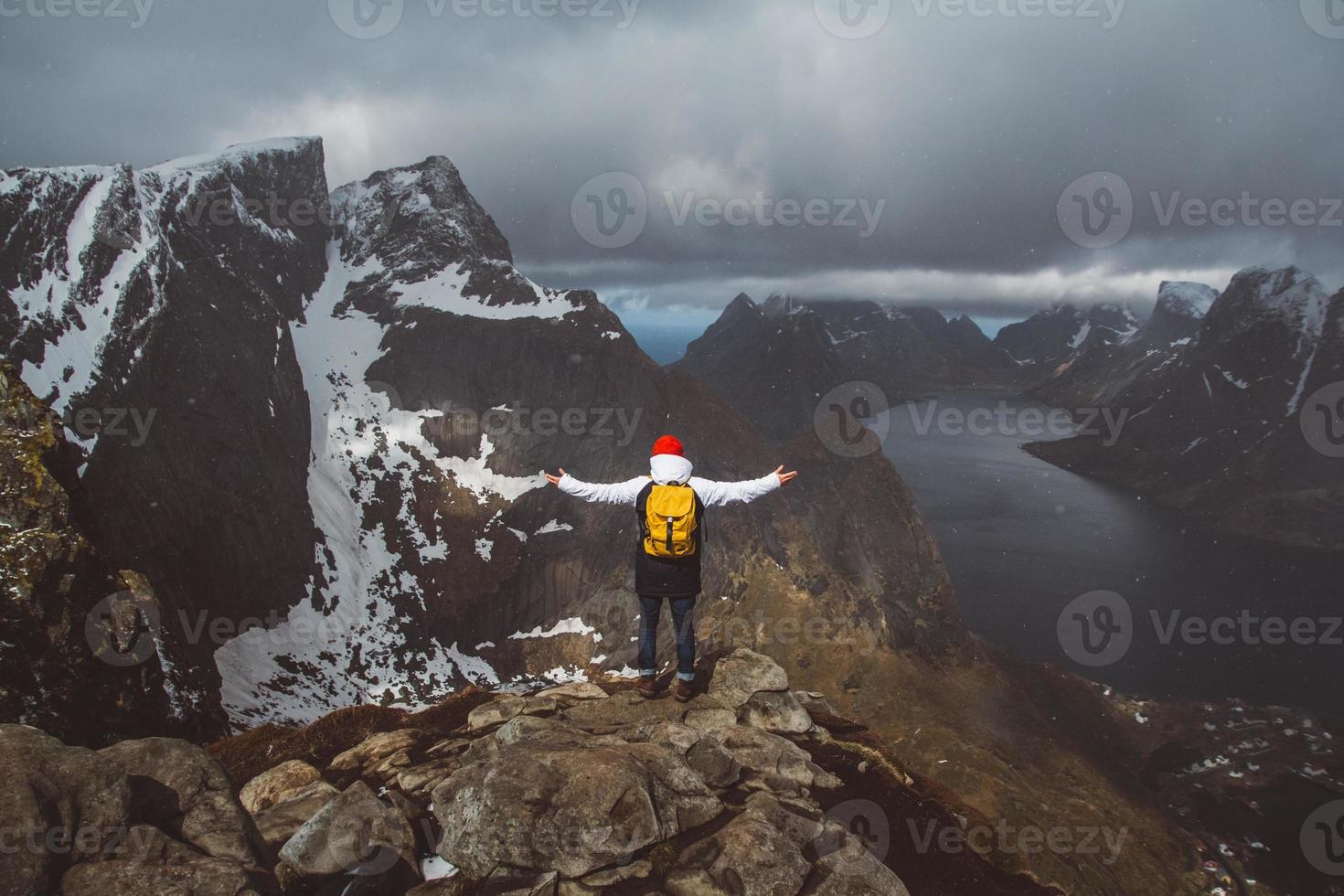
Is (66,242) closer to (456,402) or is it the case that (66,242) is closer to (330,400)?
(330,400)

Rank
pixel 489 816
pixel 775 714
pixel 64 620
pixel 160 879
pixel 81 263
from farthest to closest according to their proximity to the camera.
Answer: pixel 81 263
pixel 64 620
pixel 775 714
pixel 489 816
pixel 160 879

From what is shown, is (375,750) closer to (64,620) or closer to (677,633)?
(677,633)

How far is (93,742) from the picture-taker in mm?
14336

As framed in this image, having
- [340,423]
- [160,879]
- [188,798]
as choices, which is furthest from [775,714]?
[340,423]

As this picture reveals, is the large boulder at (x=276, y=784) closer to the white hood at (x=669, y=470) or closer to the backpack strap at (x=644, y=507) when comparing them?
the backpack strap at (x=644, y=507)

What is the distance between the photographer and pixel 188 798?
8375mm

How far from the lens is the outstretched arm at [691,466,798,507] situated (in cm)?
1192

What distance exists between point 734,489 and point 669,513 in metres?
1.47

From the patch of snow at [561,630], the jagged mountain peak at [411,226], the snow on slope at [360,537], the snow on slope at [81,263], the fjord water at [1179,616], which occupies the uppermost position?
the jagged mountain peak at [411,226]

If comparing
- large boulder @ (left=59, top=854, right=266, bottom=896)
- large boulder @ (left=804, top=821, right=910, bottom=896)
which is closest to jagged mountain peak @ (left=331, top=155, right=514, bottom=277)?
large boulder @ (left=59, top=854, right=266, bottom=896)

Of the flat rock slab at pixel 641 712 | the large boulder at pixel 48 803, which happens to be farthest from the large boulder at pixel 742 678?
the large boulder at pixel 48 803

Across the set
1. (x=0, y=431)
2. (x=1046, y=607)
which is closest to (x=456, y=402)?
(x=0, y=431)

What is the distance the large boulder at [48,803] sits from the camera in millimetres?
6219

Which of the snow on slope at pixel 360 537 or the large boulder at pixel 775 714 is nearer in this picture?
the large boulder at pixel 775 714
